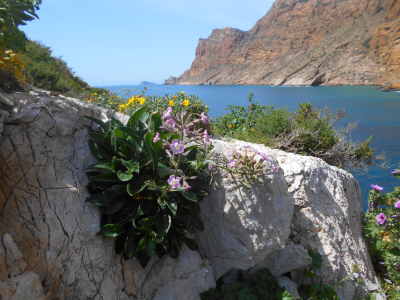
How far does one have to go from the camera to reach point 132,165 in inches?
89.5

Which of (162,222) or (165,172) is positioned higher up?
(165,172)

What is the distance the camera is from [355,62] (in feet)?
227

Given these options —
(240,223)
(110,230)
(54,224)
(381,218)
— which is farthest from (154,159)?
(381,218)

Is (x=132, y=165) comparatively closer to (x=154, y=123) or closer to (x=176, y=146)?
(x=176, y=146)

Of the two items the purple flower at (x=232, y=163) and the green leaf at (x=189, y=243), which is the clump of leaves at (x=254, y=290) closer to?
the green leaf at (x=189, y=243)

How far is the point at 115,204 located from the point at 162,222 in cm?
51

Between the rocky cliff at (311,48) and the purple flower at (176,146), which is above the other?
the rocky cliff at (311,48)

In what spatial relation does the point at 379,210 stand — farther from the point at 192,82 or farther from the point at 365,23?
the point at 192,82

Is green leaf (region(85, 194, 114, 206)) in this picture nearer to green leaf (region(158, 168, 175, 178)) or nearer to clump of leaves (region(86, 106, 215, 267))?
clump of leaves (region(86, 106, 215, 267))

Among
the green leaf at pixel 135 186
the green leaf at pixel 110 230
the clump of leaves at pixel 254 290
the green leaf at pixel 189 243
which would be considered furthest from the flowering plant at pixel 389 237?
the green leaf at pixel 110 230

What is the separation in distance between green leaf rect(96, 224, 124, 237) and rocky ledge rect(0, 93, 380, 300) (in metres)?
0.10

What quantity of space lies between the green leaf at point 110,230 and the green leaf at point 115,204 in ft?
0.49

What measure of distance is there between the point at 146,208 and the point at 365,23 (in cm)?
10880

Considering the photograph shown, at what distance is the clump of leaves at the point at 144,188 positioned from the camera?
2.25 metres
